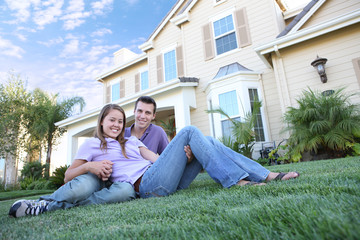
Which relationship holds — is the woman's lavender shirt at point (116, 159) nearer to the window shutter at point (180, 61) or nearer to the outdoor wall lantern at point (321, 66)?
the outdoor wall lantern at point (321, 66)

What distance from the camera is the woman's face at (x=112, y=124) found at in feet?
6.47

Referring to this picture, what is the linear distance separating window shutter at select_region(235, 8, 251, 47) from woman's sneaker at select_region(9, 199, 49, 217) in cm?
770

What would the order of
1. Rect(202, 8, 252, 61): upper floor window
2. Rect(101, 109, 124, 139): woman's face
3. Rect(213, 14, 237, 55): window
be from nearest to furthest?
Rect(101, 109, 124, 139): woman's face
Rect(202, 8, 252, 61): upper floor window
Rect(213, 14, 237, 55): window

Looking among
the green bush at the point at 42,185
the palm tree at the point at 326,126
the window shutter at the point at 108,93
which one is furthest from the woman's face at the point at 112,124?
the window shutter at the point at 108,93

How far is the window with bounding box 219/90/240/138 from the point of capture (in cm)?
686

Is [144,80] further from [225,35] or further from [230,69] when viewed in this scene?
[230,69]

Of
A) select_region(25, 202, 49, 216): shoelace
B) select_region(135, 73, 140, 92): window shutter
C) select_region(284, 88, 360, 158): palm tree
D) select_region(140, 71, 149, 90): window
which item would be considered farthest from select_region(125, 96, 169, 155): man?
select_region(135, 73, 140, 92): window shutter

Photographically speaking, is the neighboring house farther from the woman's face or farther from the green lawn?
the green lawn

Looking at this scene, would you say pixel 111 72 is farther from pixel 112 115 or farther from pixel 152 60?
pixel 112 115

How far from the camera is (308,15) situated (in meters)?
6.07

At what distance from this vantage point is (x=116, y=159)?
6.10ft

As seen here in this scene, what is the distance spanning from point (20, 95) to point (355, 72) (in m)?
14.8

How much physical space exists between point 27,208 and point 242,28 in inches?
322

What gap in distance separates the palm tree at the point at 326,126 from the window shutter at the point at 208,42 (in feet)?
14.2
